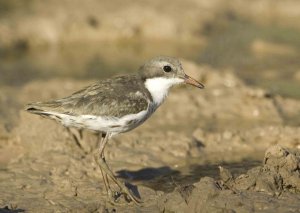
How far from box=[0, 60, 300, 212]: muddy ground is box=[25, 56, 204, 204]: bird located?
1.71 ft

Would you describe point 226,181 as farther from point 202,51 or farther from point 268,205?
point 202,51

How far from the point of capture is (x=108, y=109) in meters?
8.66

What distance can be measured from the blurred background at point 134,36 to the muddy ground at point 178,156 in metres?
2.15

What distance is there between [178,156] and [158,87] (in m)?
1.46

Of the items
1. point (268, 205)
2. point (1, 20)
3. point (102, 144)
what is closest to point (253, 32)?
point (1, 20)

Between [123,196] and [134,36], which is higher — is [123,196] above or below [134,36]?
below

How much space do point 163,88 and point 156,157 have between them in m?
1.34

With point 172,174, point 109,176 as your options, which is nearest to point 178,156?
point 172,174

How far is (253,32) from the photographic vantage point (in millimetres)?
18328

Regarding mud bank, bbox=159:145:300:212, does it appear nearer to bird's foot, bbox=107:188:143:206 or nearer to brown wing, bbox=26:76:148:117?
bird's foot, bbox=107:188:143:206

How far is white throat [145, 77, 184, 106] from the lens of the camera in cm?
911

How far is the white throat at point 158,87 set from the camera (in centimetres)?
911

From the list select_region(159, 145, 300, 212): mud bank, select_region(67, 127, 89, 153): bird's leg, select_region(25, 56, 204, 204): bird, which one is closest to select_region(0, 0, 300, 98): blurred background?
select_region(67, 127, 89, 153): bird's leg

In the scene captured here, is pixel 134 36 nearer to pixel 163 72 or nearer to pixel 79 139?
pixel 79 139
